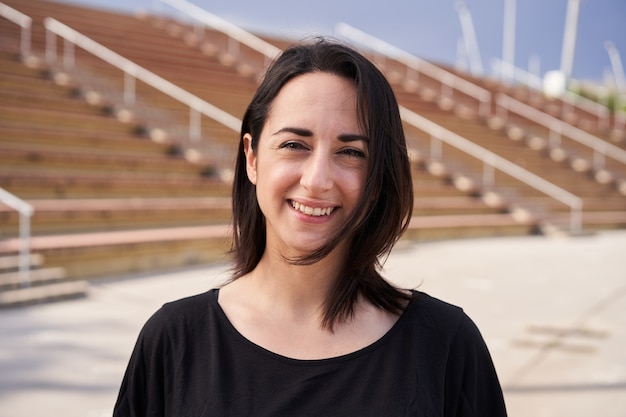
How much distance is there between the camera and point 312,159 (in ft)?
4.31

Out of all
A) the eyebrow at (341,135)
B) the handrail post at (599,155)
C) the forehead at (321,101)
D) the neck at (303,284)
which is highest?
the handrail post at (599,155)

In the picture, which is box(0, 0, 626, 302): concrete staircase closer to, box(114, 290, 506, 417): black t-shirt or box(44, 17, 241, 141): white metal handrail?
box(44, 17, 241, 141): white metal handrail

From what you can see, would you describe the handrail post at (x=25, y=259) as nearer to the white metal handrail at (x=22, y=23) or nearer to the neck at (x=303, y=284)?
the neck at (x=303, y=284)

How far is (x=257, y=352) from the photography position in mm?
1285

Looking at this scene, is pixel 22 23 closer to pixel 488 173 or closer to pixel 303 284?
pixel 488 173

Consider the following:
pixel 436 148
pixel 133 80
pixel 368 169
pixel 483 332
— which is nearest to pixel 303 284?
pixel 368 169

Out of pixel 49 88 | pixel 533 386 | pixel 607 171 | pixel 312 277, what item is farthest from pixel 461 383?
pixel 607 171

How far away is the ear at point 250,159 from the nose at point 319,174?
0.74ft

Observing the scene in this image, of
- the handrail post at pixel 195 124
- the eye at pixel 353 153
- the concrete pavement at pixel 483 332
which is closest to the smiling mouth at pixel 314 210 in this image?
the eye at pixel 353 153

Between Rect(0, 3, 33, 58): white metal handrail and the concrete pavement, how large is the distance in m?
6.09

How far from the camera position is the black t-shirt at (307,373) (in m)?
1.23

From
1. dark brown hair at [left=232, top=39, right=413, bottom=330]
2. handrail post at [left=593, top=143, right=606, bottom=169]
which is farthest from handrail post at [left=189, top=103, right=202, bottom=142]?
handrail post at [left=593, top=143, right=606, bottom=169]

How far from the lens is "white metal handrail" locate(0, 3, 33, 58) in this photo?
35.4ft

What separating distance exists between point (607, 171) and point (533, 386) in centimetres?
1331
